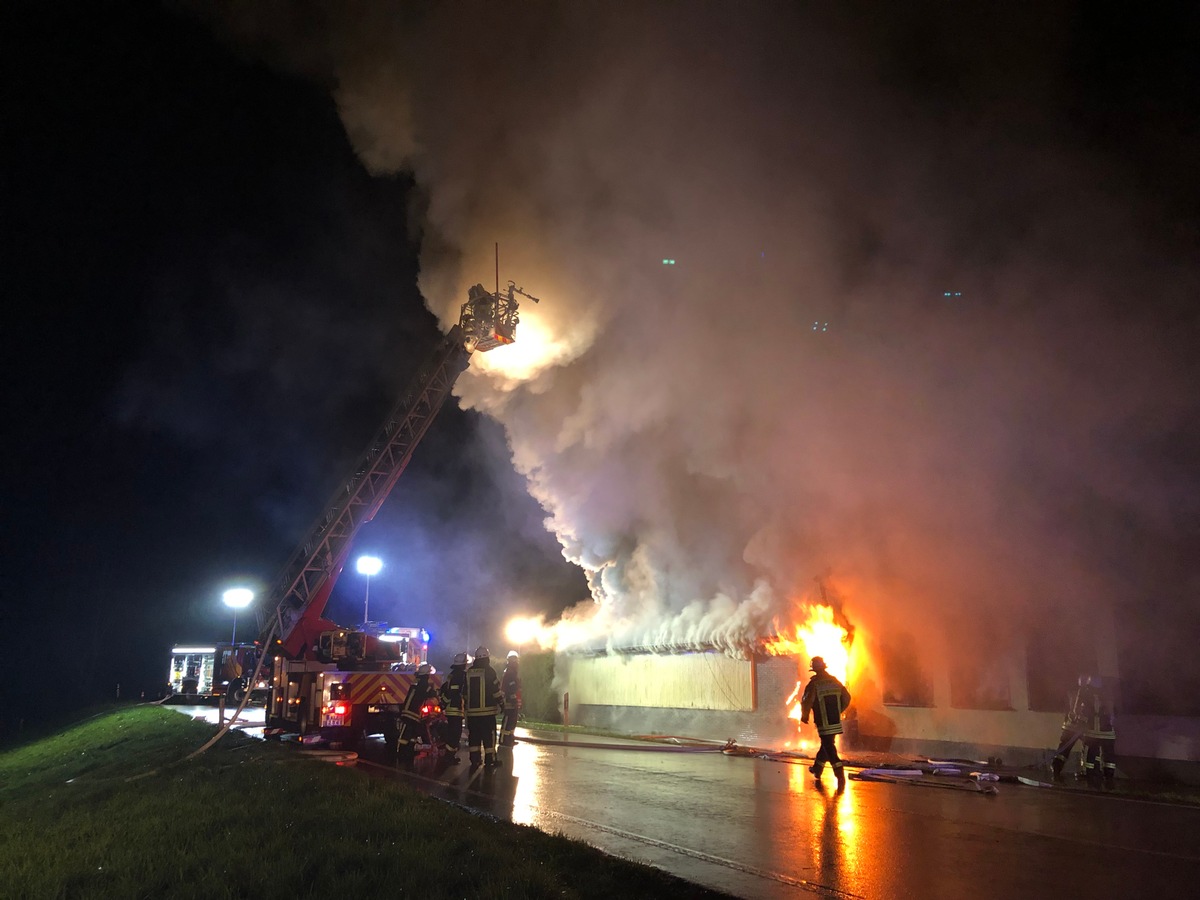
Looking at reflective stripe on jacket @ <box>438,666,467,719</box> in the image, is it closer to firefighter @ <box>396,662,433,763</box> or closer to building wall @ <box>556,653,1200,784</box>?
firefighter @ <box>396,662,433,763</box>

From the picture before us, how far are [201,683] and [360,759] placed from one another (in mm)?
25359

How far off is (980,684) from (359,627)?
1212 cm

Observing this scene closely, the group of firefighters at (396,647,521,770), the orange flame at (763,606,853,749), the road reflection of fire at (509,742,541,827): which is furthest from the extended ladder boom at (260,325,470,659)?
the orange flame at (763,606,853,749)

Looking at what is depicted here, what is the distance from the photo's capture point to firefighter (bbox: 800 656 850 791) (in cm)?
1016

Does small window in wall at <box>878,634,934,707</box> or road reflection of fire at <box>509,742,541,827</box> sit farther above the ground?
small window in wall at <box>878,634,934,707</box>

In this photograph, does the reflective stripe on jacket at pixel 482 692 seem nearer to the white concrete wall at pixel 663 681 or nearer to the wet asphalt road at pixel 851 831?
the wet asphalt road at pixel 851 831

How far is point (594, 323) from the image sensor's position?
1823 cm

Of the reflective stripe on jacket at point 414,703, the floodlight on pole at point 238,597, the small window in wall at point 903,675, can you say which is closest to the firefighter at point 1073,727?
the small window in wall at point 903,675

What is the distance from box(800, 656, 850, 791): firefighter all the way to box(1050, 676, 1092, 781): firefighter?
120 inches

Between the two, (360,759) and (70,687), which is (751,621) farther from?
(70,687)

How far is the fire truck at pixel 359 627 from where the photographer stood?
14195 mm

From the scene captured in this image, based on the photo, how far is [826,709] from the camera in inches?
406

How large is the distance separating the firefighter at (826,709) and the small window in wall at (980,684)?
3863 mm

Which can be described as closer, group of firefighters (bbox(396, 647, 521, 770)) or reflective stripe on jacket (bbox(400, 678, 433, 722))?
group of firefighters (bbox(396, 647, 521, 770))
